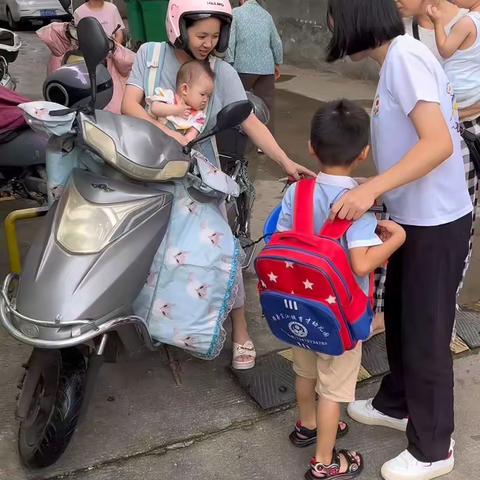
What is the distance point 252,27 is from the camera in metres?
5.99

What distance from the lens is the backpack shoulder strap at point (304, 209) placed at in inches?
84.1

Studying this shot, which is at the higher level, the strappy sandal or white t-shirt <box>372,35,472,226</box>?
white t-shirt <box>372,35,472,226</box>

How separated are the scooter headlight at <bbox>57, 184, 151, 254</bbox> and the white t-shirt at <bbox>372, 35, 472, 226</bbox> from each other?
0.86 metres

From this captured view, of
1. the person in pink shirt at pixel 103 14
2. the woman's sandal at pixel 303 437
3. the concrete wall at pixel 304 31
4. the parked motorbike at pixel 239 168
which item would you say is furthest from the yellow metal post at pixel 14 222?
the concrete wall at pixel 304 31

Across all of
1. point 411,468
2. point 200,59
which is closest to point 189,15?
point 200,59

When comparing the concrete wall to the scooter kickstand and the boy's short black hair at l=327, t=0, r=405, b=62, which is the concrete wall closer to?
the scooter kickstand

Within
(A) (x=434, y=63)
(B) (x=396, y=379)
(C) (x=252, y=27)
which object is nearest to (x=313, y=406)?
(B) (x=396, y=379)

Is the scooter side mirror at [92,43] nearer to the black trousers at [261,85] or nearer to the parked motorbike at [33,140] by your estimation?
the parked motorbike at [33,140]

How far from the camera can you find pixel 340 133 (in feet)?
6.83

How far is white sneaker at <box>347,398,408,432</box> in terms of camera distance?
2.75 m

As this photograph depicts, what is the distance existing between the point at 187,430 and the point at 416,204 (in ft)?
4.27

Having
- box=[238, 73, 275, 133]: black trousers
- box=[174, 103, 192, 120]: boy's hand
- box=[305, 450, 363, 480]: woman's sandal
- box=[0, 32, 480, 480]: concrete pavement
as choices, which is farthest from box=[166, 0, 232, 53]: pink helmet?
box=[238, 73, 275, 133]: black trousers

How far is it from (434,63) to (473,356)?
1.75 meters

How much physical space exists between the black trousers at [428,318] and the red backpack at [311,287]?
0.73 feet
